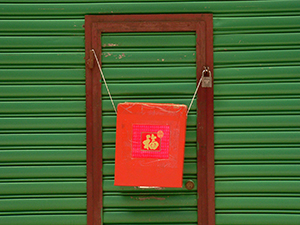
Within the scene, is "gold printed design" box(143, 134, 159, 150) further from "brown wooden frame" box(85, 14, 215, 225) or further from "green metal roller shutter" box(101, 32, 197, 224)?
"brown wooden frame" box(85, 14, 215, 225)

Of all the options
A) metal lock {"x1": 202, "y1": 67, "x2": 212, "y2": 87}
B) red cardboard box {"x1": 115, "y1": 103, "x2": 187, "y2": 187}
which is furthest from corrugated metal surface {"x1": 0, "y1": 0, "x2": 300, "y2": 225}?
red cardboard box {"x1": 115, "y1": 103, "x2": 187, "y2": 187}

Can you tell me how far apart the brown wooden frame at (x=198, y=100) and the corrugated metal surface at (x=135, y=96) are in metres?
0.08

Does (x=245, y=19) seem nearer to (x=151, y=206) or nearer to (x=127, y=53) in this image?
(x=127, y=53)

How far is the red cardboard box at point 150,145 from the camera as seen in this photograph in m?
2.18

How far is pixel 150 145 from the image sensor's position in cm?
220

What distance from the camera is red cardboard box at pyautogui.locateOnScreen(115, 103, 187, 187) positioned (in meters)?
2.18

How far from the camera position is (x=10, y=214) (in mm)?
2426

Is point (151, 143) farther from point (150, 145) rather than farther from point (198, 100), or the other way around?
point (198, 100)

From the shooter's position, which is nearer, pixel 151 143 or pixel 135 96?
pixel 151 143

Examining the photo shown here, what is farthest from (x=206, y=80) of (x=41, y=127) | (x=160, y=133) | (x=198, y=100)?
(x=41, y=127)

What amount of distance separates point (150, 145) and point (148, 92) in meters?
0.62

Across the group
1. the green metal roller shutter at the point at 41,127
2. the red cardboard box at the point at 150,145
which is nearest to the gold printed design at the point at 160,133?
the red cardboard box at the point at 150,145

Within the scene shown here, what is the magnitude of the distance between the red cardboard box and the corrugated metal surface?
28cm

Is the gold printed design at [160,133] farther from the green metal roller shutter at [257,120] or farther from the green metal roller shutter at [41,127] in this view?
the green metal roller shutter at [41,127]
